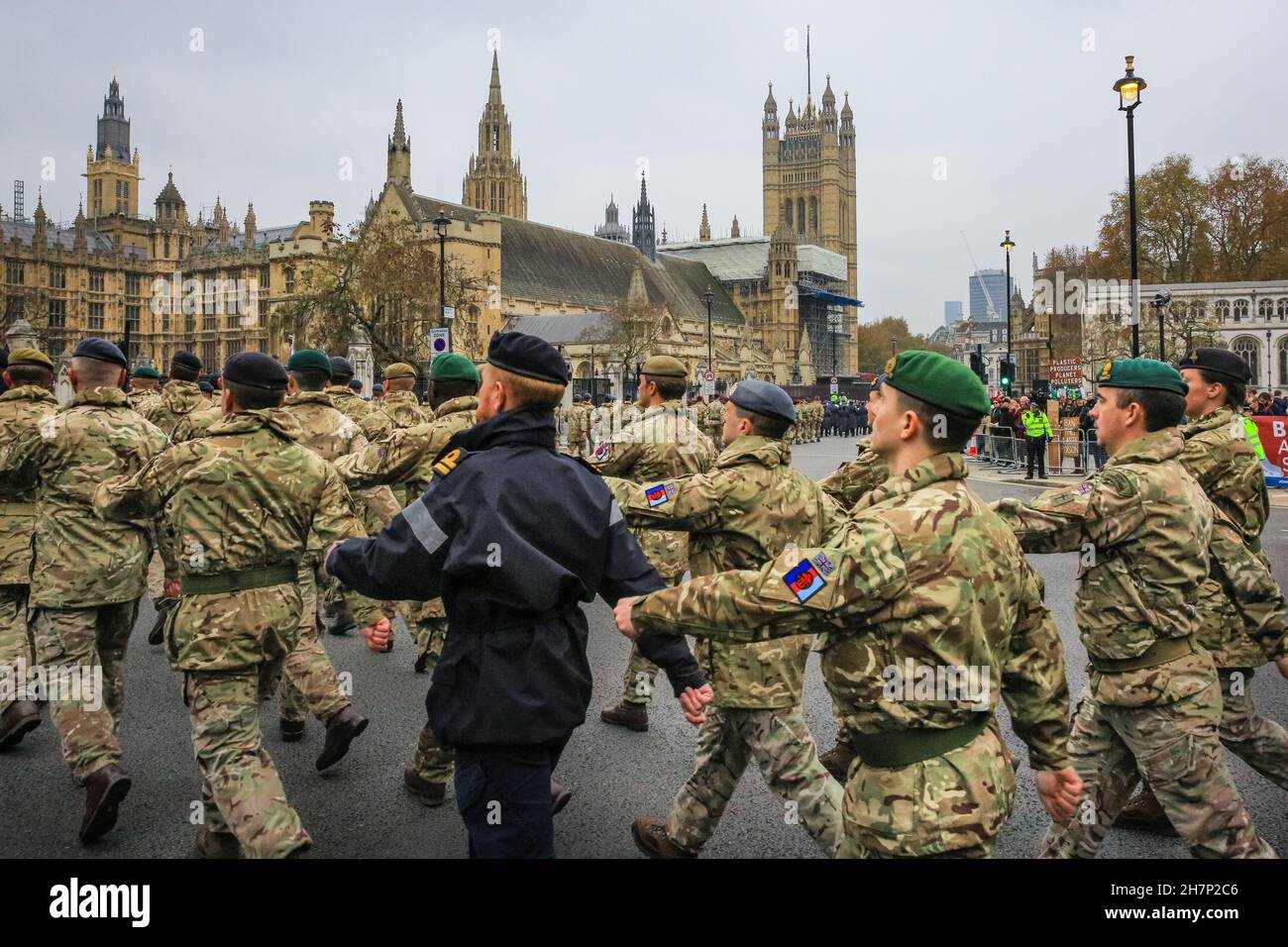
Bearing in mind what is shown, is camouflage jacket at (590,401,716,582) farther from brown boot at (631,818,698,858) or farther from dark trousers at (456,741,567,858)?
dark trousers at (456,741,567,858)

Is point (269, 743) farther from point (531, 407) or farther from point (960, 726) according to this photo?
point (960, 726)

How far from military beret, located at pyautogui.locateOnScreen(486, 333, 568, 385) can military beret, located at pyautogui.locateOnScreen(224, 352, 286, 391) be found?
1.64 meters

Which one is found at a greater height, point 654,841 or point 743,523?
point 743,523

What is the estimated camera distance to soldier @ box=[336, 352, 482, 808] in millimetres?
5148

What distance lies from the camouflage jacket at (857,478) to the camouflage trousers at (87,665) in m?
4.17

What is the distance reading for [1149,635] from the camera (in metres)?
3.79

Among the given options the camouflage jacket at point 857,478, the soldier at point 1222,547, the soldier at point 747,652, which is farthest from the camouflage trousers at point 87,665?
the soldier at point 1222,547

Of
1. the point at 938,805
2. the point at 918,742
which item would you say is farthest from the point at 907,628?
the point at 938,805

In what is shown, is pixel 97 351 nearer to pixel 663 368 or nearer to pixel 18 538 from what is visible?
pixel 18 538

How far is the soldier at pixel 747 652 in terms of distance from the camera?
4160 mm

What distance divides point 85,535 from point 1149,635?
5.34m

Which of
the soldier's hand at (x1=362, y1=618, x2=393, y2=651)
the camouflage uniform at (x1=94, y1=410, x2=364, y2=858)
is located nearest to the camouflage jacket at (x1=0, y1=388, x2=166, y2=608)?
the camouflage uniform at (x1=94, y1=410, x2=364, y2=858)

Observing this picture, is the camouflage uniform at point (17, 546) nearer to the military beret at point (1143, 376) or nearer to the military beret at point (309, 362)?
the military beret at point (309, 362)
